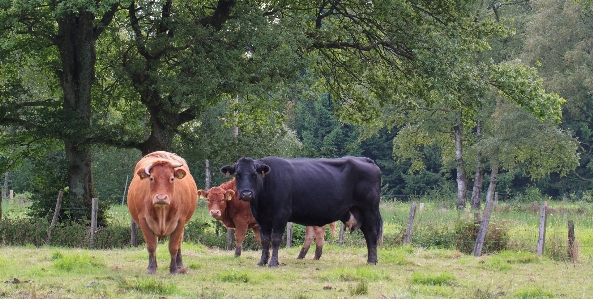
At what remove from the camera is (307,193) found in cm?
1398

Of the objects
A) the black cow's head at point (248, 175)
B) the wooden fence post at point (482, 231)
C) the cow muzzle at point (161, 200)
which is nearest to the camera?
the cow muzzle at point (161, 200)

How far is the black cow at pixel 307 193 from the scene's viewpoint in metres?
13.5

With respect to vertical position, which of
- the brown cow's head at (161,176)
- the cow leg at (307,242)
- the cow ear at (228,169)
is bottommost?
the cow leg at (307,242)

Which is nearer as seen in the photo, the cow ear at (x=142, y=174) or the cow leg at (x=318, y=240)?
the cow ear at (x=142, y=174)

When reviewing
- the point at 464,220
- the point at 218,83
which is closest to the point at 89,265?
the point at 218,83

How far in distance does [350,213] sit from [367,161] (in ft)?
3.82

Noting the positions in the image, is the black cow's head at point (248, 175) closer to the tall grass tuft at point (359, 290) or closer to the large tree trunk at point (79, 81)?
the tall grass tuft at point (359, 290)

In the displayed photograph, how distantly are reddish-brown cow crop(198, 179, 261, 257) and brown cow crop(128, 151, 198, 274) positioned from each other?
3.02 metres

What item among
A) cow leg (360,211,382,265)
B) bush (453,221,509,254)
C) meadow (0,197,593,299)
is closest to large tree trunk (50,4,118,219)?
meadow (0,197,593,299)

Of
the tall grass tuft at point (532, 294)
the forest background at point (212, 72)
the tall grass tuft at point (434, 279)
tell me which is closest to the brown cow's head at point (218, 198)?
the forest background at point (212, 72)

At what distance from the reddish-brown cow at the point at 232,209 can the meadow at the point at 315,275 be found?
2.42 feet

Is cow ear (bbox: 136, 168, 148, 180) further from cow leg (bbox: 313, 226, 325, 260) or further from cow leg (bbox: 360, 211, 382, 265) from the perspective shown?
cow leg (bbox: 313, 226, 325, 260)

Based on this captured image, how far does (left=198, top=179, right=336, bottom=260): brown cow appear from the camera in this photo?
50.4 ft

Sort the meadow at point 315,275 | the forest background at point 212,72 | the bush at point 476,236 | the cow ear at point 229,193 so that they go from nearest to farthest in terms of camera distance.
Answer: the meadow at point 315,275
the cow ear at point 229,193
the bush at point 476,236
the forest background at point 212,72
